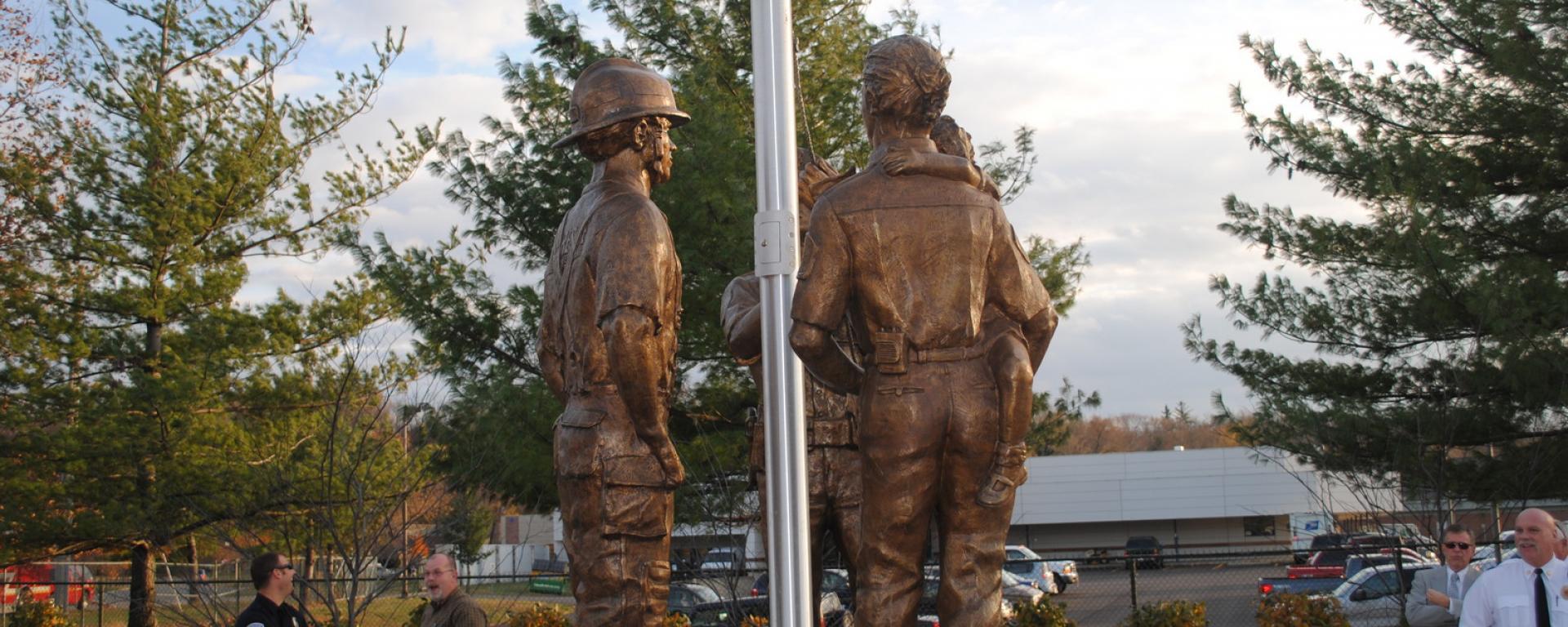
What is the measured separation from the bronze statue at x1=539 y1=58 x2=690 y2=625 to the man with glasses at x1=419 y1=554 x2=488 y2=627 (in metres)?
1.03

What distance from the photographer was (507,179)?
14.6 meters

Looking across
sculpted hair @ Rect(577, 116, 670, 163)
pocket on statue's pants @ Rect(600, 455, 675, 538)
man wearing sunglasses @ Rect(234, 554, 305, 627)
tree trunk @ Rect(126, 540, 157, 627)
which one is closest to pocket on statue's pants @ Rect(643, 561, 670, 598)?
pocket on statue's pants @ Rect(600, 455, 675, 538)

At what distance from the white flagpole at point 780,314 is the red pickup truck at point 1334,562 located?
9888 mm

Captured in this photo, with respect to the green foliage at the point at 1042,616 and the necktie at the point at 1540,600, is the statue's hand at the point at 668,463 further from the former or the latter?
the green foliage at the point at 1042,616

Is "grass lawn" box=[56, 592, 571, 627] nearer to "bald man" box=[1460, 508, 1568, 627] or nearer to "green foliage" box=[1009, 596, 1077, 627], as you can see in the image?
"green foliage" box=[1009, 596, 1077, 627]

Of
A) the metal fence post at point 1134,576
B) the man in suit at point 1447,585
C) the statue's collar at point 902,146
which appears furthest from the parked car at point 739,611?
the statue's collar at point 902,146

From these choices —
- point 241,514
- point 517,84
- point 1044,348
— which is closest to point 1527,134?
point 517,84

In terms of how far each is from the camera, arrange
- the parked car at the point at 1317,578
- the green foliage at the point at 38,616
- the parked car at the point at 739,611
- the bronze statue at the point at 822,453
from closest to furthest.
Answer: the bronze statue at the point at 822,453
the parked car at the point at 739,611
the green foliage at the point at 38,616
the parked car at the point at 1317,578

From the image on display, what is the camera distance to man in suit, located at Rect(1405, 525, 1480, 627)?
7750 mm

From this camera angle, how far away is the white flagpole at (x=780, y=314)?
4102 mm

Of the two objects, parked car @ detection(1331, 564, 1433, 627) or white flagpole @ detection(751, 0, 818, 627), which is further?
parked car @ detection(1331, 564, 1433, 627)

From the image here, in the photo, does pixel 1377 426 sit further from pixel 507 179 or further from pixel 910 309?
pixel 910 309

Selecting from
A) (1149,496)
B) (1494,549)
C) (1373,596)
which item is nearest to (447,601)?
(1494,549)

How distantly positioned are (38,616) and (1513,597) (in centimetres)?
1437
